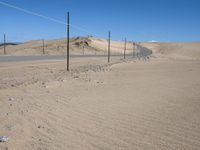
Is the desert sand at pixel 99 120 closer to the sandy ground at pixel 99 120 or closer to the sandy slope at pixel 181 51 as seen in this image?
the sandy ground at pixel 99 120

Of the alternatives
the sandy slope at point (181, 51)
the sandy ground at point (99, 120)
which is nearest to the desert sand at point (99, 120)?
the sandy ground at point (99, 120)

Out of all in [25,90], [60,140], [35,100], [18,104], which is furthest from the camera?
[25,90]

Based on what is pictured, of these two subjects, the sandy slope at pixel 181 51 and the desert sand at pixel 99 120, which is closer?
the desert sand at pixel 99 120

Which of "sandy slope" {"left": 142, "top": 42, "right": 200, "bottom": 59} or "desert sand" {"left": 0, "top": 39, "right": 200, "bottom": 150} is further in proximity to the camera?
"sandy slope" {"left": 142, "top": 42, "right": 200, "bottom": 59}

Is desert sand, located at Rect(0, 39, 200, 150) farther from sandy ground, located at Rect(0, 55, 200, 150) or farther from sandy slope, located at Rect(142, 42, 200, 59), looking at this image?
sandy slope, located at Rect(142, 42, 200, 59)

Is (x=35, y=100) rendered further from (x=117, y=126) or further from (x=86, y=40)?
(x=86, y=40)

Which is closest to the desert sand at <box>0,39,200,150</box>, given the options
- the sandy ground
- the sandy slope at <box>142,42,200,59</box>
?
the sandy ground

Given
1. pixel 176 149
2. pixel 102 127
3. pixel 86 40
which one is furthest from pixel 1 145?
pixel 86 40

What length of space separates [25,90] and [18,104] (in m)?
2.93

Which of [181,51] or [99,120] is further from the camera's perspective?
[181,51]

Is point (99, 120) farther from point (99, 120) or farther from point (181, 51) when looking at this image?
point (181, 51)

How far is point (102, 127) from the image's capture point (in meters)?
6.66

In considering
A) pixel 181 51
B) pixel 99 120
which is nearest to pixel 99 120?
pixel 99 120

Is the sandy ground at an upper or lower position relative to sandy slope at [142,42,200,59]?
lower
